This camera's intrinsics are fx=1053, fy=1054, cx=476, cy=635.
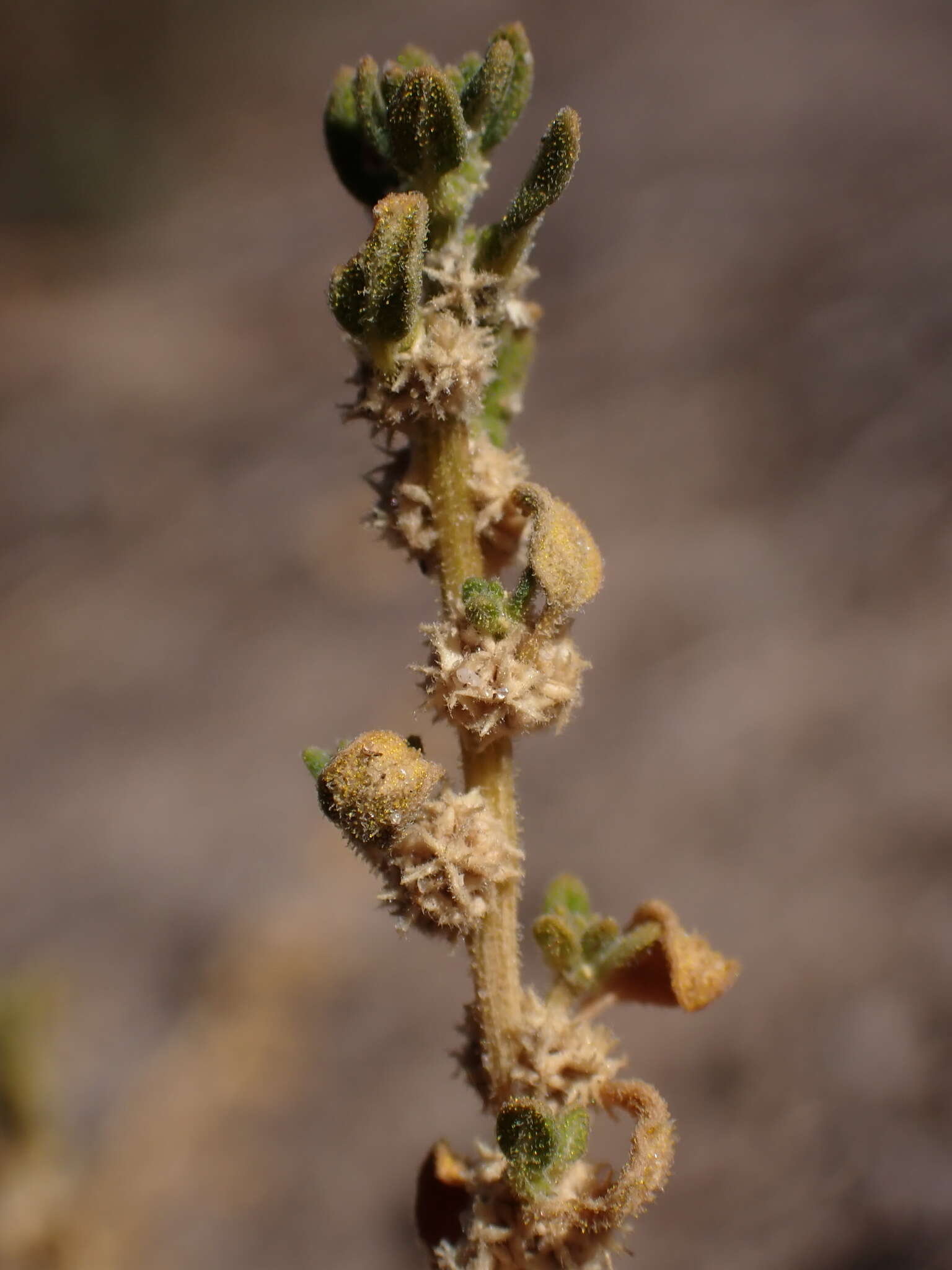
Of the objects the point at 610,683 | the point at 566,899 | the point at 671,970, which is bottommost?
the point at 671,970

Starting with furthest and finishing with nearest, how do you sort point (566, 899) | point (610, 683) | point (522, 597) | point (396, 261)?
point (610, 683) → point (566, 899) → point (522, 597) → point (396, 261)

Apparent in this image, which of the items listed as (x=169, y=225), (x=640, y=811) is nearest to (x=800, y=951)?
(x=640, y=811)

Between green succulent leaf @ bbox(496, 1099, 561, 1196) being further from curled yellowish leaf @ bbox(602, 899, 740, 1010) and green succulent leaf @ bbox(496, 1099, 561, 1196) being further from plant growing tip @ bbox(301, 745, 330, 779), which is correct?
plant growing tip @ bbox(301, 745, 330, 779)

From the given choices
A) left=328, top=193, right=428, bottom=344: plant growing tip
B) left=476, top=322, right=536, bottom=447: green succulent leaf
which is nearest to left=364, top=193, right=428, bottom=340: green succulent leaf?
left=328, top=193, right=428, bottom=344: plant growing tip

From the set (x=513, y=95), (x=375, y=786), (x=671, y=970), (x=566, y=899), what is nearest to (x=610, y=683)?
(x=566, y=899)

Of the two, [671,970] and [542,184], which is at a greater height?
[542,184]

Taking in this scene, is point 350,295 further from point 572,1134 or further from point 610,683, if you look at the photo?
point 610,683
